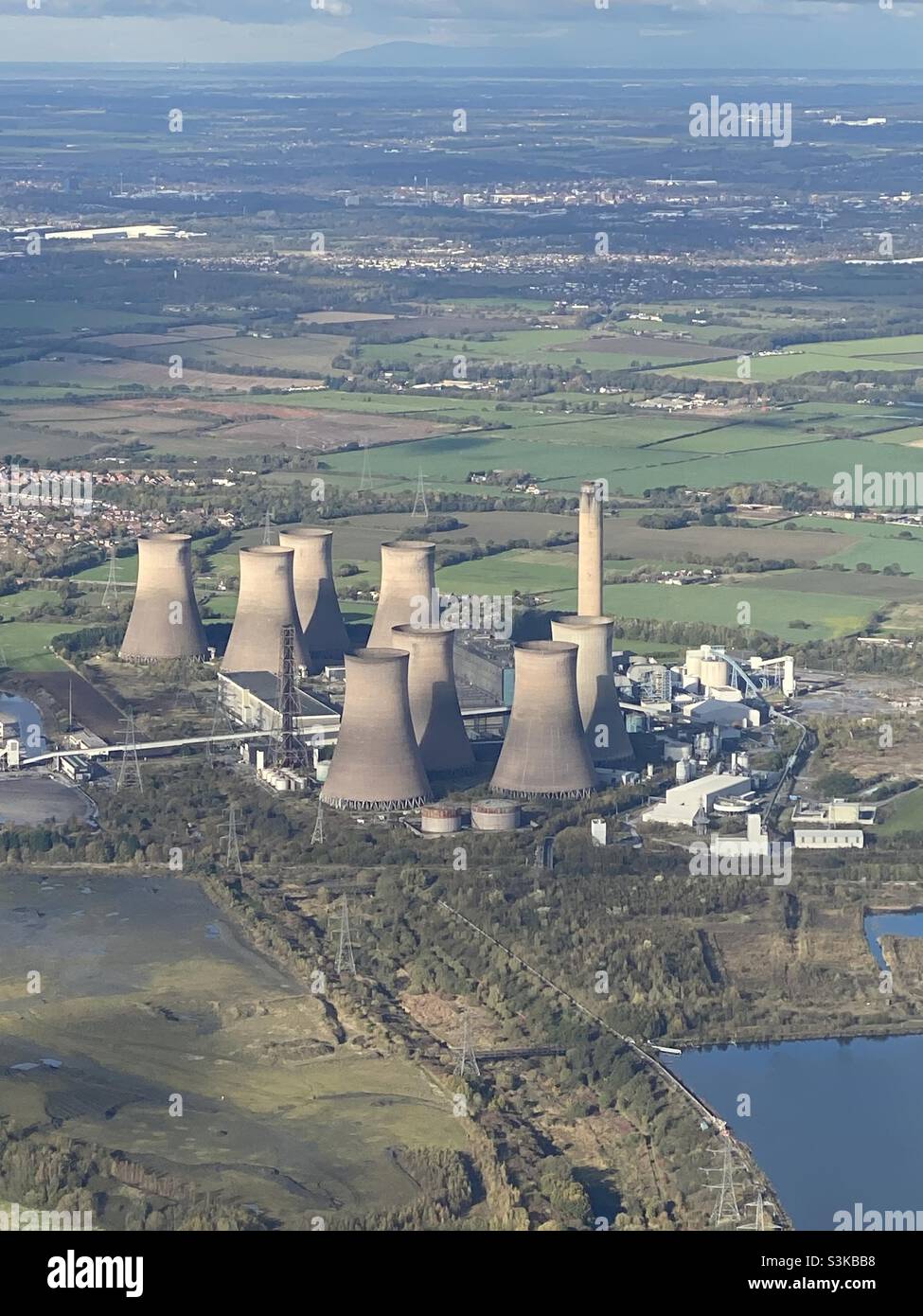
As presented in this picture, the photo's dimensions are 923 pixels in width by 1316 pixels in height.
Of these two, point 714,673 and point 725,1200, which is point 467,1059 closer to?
point 725,1200

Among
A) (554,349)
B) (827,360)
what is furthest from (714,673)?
(554,349)

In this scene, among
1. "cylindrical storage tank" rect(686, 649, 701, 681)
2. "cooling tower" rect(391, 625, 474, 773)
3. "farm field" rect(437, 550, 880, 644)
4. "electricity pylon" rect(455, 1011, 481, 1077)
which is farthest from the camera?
"farm field" rect(437, 550, 880, 644)

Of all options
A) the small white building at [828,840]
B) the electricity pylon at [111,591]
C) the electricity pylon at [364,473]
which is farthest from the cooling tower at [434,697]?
the electricity pylon at [364,473]

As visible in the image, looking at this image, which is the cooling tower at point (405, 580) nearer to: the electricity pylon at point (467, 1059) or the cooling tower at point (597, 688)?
the cooling tower at point (597, 688)

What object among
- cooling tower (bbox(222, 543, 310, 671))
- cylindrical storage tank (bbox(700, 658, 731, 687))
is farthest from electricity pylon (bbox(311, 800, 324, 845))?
cylindrical storage tank (bbox(700, 658, 731, 687))

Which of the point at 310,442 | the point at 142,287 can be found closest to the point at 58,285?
the point at 142,287

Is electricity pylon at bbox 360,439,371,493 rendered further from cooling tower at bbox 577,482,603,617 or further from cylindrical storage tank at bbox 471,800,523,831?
cylindrical storage tank at bbox 471,800,523,831

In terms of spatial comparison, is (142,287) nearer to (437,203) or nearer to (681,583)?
(437,203)
